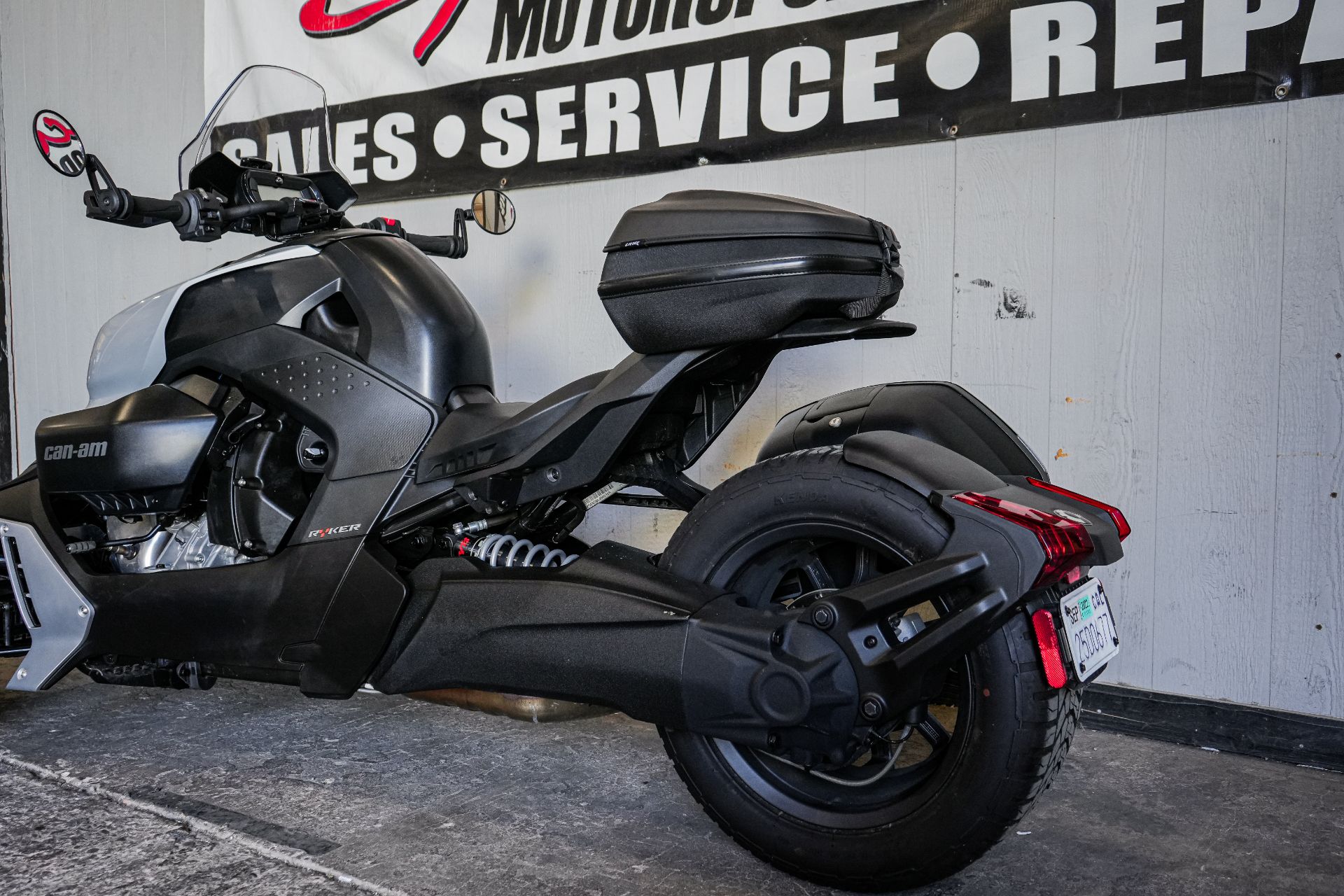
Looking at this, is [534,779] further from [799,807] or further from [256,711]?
[256,711]

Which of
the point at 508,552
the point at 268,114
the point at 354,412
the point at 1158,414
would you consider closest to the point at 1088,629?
the point at 508,552

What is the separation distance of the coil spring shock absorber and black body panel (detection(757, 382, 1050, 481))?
44cm

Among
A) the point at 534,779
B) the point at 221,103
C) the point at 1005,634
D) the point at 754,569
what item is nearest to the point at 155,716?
the point at 534,779

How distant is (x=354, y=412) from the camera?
5.87ft

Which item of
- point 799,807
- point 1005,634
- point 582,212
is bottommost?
point 799,807

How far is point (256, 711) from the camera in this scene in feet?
7.82

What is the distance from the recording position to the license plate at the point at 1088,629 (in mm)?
1353

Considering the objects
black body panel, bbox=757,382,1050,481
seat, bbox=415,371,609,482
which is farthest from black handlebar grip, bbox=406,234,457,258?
black body panel, bbox=757,382,1050,481

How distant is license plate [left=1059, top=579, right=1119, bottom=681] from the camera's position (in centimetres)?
135

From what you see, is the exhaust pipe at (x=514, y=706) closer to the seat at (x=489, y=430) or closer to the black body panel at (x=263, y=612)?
the black body panel at (x=263, y=612)

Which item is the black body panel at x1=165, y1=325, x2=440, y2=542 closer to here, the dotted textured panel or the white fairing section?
the dotted textured panel

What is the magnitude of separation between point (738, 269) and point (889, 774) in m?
0.79

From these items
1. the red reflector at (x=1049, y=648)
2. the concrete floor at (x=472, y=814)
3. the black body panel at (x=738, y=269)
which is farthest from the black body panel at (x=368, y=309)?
the red reflector at (x=1049, y=648)

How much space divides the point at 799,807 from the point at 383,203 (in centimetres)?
258
